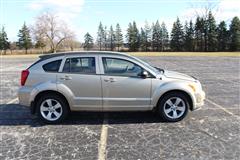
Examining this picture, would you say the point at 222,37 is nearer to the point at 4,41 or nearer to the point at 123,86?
the point at 4,41

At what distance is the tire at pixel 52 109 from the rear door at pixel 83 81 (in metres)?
0.27

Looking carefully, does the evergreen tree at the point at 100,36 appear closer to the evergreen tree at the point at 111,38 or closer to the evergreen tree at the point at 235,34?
the evergreen tree at the point at 111,38

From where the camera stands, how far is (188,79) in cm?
617

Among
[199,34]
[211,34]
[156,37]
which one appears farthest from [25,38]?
[211,34]

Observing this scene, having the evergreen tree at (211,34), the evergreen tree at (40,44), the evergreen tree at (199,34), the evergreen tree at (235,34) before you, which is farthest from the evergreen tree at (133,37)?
the evergreen tree at (235,34)

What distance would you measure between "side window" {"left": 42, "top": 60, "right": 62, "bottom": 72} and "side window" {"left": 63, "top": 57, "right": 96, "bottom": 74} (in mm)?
166

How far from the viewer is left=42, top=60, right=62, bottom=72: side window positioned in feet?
19.7

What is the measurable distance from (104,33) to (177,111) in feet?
289

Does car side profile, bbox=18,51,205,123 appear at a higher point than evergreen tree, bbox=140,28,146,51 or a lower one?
lower

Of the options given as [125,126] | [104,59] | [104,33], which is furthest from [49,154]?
[104,33]

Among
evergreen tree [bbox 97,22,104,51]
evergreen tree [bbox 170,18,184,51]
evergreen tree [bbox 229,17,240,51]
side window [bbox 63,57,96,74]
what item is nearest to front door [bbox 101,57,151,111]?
side window [bbox 63,57,96,74]

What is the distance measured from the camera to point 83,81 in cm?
589

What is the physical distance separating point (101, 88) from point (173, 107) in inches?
65.3

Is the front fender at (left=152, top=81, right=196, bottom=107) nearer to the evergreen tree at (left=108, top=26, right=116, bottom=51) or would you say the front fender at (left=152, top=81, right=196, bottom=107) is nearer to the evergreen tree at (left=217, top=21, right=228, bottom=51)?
the evergreen tree at (left=217, top=21, right=228, bottom=51)
